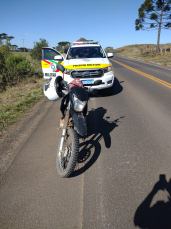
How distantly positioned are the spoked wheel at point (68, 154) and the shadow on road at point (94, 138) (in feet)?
0.79

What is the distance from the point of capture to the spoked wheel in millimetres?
2699

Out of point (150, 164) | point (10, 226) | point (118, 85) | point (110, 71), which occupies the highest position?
point (110, 71)

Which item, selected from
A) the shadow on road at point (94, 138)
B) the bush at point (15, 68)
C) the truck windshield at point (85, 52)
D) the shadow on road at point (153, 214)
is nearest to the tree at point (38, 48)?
the bush at point (15, 68)

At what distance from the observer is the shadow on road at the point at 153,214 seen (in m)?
2.15

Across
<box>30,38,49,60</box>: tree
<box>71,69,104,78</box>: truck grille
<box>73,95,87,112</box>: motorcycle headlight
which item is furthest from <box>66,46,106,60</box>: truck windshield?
<box>30,38,49,60</box>: tree

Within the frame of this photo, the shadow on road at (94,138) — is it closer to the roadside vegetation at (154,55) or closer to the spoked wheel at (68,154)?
the spoked wheel at (68,154)

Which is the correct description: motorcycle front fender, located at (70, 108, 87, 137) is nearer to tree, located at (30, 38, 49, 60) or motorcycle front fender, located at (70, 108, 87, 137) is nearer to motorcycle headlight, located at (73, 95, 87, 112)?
motorcycle headlight, located at (73, 95, 87, 112)

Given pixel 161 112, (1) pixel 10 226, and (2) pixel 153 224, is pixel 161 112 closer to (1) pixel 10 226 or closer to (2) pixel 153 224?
(2) pixel 153 224

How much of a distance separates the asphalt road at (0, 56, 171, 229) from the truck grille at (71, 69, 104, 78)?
2497 mm

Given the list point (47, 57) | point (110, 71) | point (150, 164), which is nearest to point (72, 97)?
point (150, 164)

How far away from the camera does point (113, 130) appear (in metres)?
4.61

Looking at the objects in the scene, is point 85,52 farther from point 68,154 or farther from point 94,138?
point 68,154

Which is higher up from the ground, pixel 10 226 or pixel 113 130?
pixel 113 130

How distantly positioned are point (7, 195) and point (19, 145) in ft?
4.88
